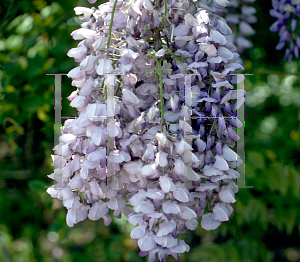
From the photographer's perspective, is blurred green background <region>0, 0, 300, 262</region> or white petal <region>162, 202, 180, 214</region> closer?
white petal <region>162, 202, 180, 214</region>

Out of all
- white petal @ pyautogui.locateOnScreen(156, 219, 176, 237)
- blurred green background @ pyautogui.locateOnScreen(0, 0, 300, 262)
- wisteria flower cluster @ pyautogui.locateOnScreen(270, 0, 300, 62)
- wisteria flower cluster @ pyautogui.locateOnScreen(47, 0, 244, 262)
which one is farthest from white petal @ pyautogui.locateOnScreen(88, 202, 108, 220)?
wisteria flower cluster @ pyautogui.locateOnScreen(270, 0, 300, 62)

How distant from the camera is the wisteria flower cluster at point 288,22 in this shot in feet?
3.19

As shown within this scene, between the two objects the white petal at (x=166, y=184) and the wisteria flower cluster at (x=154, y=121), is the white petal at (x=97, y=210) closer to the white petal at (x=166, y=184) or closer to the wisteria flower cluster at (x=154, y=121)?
the wisteria flower cluster at (x=154, y=121)

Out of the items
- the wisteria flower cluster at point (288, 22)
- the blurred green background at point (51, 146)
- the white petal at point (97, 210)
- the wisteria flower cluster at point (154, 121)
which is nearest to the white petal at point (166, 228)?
the wisteria flower cluster at point (154, 121)

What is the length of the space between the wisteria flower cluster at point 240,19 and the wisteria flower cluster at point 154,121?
0.39m

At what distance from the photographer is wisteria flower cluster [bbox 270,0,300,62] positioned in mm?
974

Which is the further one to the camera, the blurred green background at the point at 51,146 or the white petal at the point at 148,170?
the blurred green background at the point at 51,146

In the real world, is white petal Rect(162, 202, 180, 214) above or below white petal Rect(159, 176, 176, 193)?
below

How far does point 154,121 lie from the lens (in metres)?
0.47

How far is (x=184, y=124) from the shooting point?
474 millimetres

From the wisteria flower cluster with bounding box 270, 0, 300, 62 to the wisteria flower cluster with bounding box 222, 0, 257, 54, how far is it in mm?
92

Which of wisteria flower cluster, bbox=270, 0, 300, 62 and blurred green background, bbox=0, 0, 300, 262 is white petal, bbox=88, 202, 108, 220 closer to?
blurred green background, bbox=0, 0, 300, 262

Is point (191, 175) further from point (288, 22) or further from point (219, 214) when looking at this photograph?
point (288, 22)

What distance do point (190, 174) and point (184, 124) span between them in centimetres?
7
